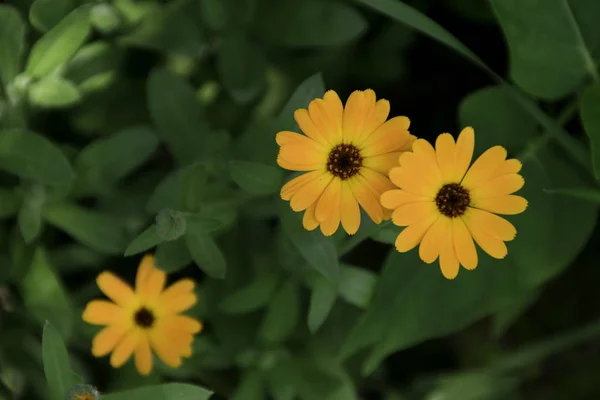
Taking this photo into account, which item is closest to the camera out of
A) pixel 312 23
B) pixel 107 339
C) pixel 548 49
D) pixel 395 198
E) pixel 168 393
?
pixel 395 198

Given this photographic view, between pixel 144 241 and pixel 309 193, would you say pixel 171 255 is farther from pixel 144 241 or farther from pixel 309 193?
pixel 309 193

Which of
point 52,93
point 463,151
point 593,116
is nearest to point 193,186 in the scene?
point 52,93

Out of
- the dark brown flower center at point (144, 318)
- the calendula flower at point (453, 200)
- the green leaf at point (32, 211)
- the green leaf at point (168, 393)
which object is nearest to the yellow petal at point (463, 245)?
the calendula flower at point (453, 200)

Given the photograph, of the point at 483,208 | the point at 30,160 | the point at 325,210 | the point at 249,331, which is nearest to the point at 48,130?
the point at 30,160

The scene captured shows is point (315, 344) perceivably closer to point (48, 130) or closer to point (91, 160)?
point (91, 160)

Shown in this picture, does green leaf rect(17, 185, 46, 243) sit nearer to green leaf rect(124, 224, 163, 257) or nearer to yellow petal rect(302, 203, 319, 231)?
green leaf rect(124, 224, 163, 257)
